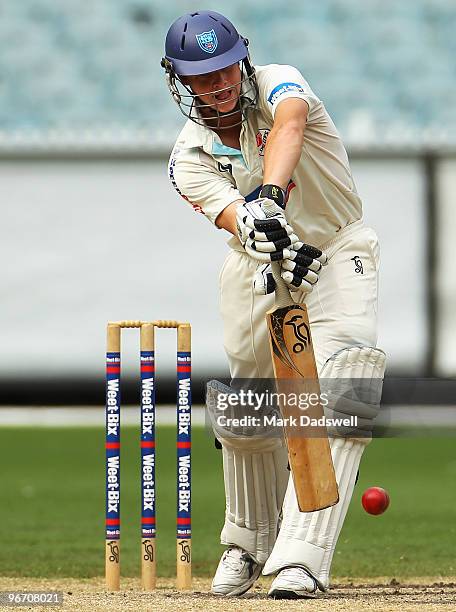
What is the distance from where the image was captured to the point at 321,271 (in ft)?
12.3

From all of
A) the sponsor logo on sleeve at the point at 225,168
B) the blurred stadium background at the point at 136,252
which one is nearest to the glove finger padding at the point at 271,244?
the sponsor logo on sleeve at the point at 225,168

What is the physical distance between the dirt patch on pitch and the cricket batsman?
116mm

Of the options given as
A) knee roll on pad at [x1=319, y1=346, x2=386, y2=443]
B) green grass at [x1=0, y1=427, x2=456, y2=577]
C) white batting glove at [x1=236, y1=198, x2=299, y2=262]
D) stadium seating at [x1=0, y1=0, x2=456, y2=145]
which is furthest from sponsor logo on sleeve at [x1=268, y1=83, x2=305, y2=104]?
stadium seating at [x1=0, y1=0, x2=456, y2=145]

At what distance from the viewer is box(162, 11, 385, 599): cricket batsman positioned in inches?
138

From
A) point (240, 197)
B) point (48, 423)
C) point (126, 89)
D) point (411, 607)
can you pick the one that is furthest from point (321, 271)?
point (126, 89)

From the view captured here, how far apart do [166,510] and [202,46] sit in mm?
3501

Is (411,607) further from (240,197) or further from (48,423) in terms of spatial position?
(48,423)

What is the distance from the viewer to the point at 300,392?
3541 mm

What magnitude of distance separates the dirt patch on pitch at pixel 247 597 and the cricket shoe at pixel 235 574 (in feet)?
0.11

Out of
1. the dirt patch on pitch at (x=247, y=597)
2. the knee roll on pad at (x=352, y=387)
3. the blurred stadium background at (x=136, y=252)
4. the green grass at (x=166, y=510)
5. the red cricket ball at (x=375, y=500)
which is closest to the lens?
the dirt patch on pitch at (x=247, y=597)

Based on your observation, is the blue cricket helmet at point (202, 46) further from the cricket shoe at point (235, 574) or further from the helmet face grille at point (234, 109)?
the cricket shoe at point (235, 574)

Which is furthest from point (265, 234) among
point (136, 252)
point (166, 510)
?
point (136, 252)

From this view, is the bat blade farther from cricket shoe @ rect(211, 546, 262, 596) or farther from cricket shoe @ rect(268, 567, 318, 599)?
cricket shoe @ rect(211, 546, 262, 596)

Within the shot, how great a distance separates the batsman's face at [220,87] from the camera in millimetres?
3682
